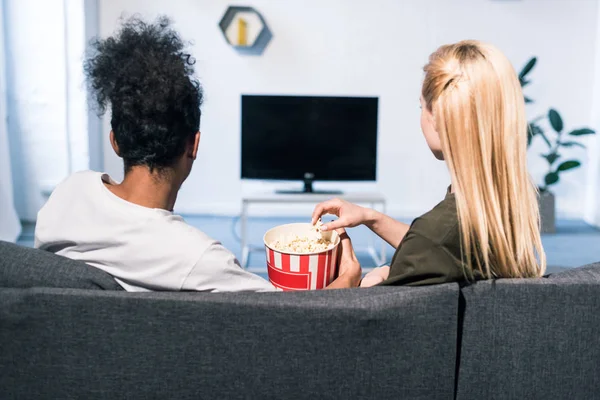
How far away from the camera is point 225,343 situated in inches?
41.6

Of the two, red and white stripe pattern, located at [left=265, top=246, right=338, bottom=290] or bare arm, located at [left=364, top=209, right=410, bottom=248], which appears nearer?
red and white stripe pattern, located at [left=265, top=246, right=338, bottom=290]

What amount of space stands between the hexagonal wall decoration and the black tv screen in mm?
944

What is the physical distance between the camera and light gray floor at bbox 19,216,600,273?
13.4 ft

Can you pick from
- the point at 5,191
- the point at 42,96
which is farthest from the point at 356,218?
the point at 42,96

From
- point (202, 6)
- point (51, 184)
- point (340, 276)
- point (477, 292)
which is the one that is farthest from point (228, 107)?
point (477, 292)

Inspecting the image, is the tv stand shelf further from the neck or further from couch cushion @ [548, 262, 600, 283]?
couch cushion @ [548, 262, 600, 283]

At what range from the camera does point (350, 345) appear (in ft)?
3.50

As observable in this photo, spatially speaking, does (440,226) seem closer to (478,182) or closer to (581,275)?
(478,182)

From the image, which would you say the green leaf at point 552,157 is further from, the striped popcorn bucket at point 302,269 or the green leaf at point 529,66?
the striped popcorn bucket at point 302,269

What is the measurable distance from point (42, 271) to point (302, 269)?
0.51 meters

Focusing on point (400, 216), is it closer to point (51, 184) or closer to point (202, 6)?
point (202, 6)

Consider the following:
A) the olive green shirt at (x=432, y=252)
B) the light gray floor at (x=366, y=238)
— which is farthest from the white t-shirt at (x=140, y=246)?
the light gray floor at (x=366, y=238)

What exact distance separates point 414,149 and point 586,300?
4203mm

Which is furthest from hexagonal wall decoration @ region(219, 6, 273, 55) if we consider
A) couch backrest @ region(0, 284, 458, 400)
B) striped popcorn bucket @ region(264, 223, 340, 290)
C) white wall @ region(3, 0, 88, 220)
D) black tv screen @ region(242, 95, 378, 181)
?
couch backrest @ region(0, 284, 458, 400)
